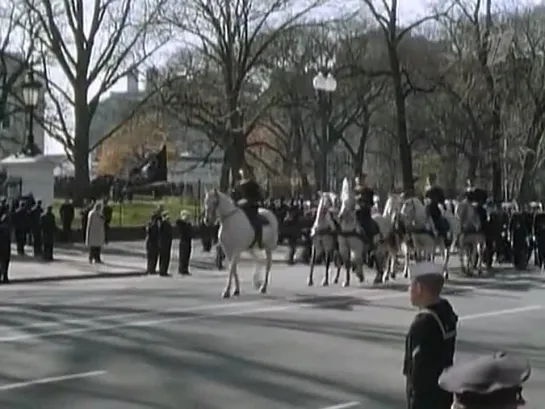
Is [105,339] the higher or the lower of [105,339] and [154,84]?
the lower

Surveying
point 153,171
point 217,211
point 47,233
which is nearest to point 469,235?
point 217,211

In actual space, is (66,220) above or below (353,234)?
above

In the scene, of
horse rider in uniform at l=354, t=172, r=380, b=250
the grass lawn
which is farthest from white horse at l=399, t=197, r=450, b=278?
the grass lawn

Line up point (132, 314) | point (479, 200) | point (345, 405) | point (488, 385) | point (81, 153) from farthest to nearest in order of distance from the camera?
point (81, 153) → point (479, 200) → point (132, 314) → point (345, 405) → point (488, 385)

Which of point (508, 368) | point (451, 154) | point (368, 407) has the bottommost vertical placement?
point (368, 407)

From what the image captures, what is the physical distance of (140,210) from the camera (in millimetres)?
56375

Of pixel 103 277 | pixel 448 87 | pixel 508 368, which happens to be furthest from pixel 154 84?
pixel 508 368

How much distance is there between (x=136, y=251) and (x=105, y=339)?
2728 cm

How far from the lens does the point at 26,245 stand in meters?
44.5

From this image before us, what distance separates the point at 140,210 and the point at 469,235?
973 inches

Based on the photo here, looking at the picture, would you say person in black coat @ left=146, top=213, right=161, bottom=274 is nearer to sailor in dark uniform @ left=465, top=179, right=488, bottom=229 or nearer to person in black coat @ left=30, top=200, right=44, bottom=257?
person in black coat @ left=30, top=200, right=44, bottom=257

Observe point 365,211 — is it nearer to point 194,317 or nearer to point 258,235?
point 258,235

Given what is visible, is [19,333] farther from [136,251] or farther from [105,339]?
[136,251]

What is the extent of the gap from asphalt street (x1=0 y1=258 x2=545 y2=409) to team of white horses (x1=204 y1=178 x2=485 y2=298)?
45.6 inches
